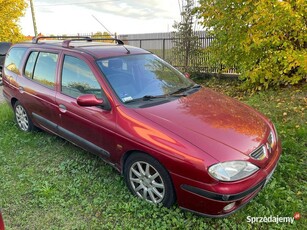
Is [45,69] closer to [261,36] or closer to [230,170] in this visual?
[230,170]

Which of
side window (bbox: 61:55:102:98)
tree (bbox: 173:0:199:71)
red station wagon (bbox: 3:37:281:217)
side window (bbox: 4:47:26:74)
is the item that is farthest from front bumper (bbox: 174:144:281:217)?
tree (bbox: 173:0:199:71)

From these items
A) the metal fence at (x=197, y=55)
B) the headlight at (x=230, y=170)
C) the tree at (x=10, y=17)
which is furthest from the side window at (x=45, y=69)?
the tree at (x=10, y=17)

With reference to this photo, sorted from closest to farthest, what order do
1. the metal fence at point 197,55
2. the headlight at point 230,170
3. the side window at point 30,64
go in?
1. the headlight at point 230,170
2. the side window at point 30,64
3. the metal fence at point 197,55

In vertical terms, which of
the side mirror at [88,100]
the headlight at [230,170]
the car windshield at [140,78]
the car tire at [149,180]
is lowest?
the car tire at [149,180]

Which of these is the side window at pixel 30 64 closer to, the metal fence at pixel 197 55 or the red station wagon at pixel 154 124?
the red station wagon at pixel 154 124

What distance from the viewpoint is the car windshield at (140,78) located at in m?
3.14

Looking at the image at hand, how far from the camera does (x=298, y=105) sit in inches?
205

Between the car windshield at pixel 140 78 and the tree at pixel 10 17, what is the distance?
11043 mm

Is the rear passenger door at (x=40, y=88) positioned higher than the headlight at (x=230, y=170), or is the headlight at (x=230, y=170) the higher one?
the rear passenger door at (x=40, y=88)

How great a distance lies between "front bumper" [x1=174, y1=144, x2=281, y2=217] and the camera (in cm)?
228

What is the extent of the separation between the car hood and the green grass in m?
0.74

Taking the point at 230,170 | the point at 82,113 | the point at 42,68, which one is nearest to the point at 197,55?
the point at 42,68

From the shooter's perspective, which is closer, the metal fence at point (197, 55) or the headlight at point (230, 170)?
the headlight at point (230, 170)

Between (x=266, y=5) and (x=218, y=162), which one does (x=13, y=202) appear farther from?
(x=266, y=5)
